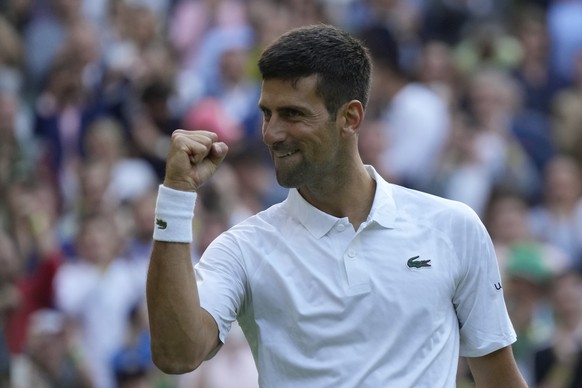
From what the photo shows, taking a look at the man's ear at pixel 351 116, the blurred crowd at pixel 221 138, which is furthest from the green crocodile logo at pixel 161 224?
the blurred crowd at pixel 221 138

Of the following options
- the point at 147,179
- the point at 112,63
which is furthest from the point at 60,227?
the point at 112,63

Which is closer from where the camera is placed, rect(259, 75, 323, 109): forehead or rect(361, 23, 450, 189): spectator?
rect(259, 75, 323, 109): forehead

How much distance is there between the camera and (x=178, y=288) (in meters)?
3.56

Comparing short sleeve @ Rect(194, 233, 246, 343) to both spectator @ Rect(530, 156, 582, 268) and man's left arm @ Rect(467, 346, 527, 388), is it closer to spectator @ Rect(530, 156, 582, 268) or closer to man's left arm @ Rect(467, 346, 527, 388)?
man's left arm @ Rect(467, 346, 527, 388)

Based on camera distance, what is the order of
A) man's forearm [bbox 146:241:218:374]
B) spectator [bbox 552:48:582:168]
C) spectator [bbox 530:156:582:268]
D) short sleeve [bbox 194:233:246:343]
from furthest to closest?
spectator [bbox 552:48:582:168]
spectator [bbox 530:156:582:268]
short sleeve [bbox 194:233:246:343]
man's forearm [bbox 146:241:218:374]

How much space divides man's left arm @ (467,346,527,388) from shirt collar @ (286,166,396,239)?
516mm

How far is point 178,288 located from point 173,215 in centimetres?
20

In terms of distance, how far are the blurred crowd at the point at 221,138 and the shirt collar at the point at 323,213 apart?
404cm

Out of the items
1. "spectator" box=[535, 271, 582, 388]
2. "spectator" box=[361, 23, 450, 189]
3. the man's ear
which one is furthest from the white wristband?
"spectator" box=[361, 23, 450, 189]

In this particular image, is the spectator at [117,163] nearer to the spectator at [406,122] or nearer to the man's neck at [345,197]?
the spectator at [406,122]

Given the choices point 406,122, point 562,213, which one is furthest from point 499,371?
point 406,122

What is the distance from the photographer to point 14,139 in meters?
9.02

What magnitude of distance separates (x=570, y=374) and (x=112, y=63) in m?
4.13

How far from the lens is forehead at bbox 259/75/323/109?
3785 mm
